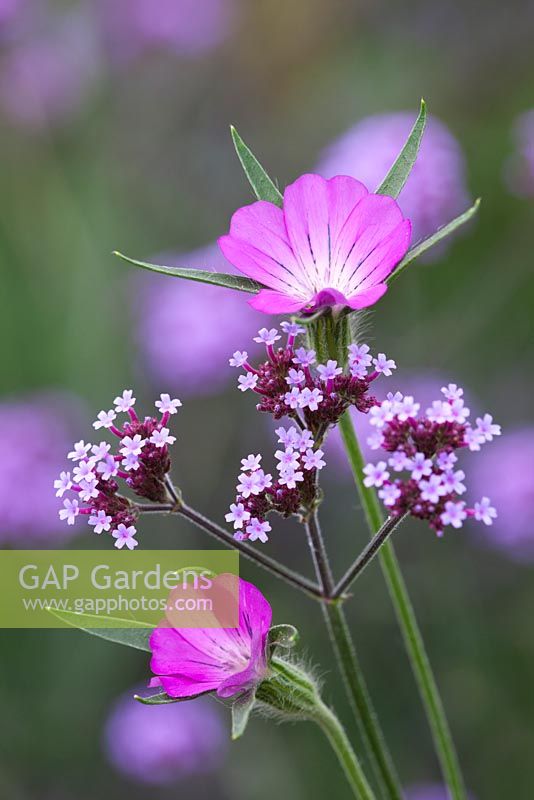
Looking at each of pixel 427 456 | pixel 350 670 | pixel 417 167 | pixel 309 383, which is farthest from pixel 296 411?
pixel 417 167

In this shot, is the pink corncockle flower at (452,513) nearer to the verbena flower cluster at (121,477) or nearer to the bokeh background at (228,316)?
the verbena flower cluster at (121,477)

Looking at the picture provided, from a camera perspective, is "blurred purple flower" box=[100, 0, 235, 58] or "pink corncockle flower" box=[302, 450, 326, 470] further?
"blurred purple flower" box=[100, 0, 235, 58]

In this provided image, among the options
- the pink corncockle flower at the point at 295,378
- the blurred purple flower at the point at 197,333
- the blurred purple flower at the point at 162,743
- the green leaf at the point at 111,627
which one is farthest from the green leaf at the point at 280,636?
the blurred purple flower at the point at 197,333

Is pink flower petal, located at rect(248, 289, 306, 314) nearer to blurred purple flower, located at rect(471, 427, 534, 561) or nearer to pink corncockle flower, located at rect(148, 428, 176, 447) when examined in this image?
pink corncockle flower, located at rect(148, 428, 176, 447)

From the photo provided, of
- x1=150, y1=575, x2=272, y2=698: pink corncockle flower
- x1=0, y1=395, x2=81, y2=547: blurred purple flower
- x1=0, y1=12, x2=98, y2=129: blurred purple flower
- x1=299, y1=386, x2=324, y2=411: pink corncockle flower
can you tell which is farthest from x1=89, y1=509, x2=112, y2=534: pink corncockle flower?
x1=0, y1=12, x2=98, y2=129: blurred purple flower

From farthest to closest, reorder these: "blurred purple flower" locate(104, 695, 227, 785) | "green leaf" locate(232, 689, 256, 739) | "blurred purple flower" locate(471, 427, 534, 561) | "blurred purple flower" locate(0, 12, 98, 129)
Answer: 1. "blurred purple flower" locate(0, 12, 98, 129)
2. "blurred purple flower" locate(471, 427, 534, 561)
3. "blurred purple flower" locate(104, 695, 227, 785)
4. "green leaf" locate(232, 689, 256, 739)

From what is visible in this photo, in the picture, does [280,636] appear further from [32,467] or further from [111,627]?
[32,467]
